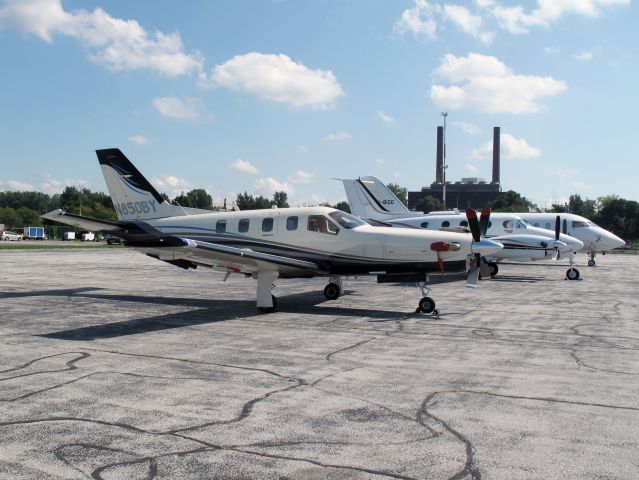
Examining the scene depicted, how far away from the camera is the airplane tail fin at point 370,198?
35.0m

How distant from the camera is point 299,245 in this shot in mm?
15797

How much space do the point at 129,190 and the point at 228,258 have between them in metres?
6.96

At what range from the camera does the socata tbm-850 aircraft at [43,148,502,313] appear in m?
13.7

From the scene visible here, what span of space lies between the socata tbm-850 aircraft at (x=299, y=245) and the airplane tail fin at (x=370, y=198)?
18.0 m

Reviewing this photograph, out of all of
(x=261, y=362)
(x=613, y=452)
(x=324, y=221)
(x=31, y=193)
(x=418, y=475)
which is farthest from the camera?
(x=31, y=193)

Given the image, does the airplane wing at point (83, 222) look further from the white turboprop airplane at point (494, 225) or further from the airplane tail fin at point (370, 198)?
the airplane tail fin at point (370, 198)

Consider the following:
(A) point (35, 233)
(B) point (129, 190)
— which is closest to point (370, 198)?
(B) point (129, 190)

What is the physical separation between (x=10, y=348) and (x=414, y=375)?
677cm

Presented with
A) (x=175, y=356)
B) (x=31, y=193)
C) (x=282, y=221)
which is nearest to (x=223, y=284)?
(x=282, y=221)

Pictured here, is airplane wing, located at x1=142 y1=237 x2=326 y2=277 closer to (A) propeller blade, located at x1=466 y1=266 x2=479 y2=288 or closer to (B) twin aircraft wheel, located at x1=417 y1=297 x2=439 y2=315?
(B) twin aircraft wheel, located at x1=417 y1=297 x2=439 y2=315

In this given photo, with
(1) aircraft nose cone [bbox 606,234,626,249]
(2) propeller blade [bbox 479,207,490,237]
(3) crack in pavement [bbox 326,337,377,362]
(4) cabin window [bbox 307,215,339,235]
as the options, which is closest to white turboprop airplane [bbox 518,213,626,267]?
(1) aircraft nose cone [bbox 606,234,626,249]

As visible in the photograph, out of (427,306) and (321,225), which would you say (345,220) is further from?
(427,306)

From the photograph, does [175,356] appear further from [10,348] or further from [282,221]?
[282,221]

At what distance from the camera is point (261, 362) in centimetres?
890
